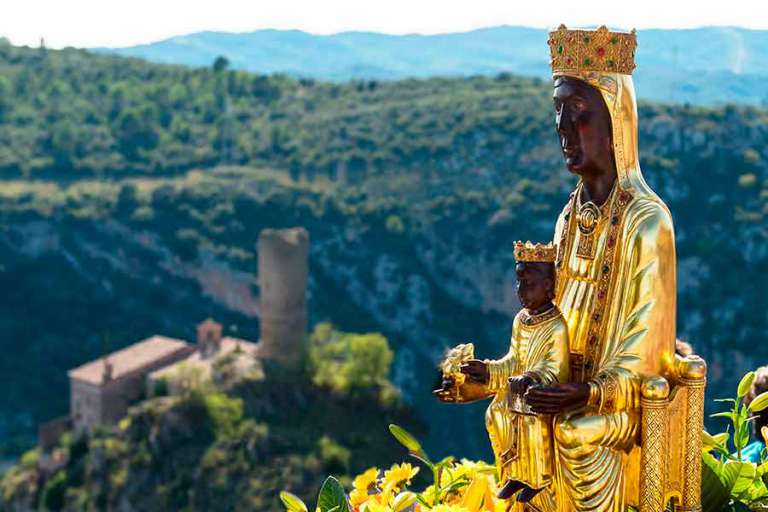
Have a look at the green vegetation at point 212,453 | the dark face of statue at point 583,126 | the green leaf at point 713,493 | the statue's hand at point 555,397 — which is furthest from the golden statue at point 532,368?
the green vegetation at point 212,453

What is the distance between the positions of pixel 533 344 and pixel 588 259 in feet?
1.11

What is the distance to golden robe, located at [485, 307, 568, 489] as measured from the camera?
12.5 ft

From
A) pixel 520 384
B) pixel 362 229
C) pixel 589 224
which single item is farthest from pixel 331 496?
pixel 362 229

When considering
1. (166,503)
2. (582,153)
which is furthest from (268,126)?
(582,153)

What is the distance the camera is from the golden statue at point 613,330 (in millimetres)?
3755

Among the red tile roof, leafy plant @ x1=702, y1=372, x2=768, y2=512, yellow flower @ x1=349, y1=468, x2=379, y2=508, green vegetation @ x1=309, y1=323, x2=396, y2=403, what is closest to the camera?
leafy plant @ x1=702, y1=372, x2=768, y2=512

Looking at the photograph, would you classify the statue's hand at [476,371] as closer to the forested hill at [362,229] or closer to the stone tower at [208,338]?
the stone tower at [208,338]

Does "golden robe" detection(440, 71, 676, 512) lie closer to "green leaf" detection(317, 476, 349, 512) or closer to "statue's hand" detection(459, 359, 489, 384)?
"statue's hand" detection(459, 359, 489, 384)

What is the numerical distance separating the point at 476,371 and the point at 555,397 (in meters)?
0.35

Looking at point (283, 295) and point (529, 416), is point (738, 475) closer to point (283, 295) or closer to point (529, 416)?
point (529, 416)

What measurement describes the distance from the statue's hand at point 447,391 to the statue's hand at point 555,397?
353mm

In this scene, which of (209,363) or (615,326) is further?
(209,363)

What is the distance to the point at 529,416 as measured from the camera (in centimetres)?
382

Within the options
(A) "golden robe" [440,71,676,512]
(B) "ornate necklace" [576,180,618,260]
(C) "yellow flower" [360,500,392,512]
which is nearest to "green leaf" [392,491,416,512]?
(C) "yellow flower" [360,500,392,512]
